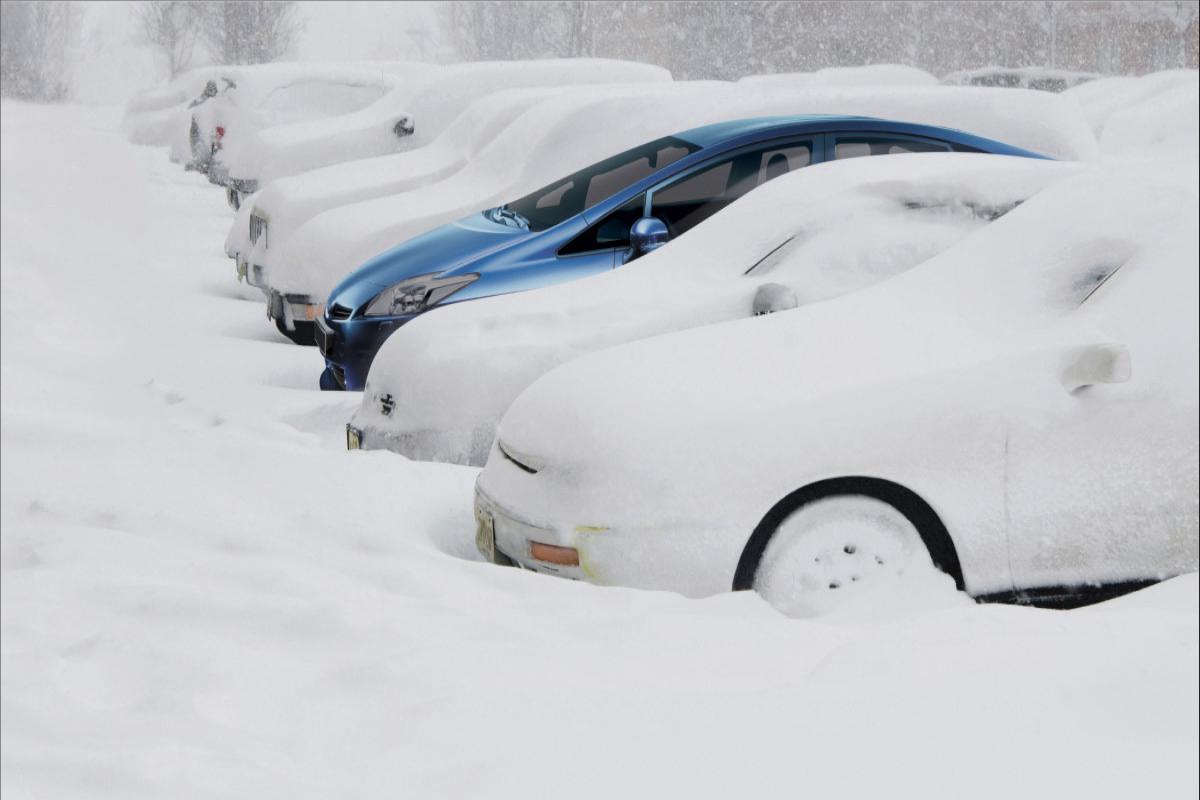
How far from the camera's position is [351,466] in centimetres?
573

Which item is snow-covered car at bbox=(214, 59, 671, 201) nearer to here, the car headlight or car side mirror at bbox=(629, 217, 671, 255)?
the car headlight

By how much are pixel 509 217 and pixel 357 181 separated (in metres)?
3.54

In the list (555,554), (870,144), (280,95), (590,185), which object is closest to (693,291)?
(555,554)

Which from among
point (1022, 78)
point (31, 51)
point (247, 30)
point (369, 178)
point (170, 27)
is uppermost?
point (170, 27)

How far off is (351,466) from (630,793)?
303 centimetres

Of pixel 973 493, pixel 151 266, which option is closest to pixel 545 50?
pixel 151 266

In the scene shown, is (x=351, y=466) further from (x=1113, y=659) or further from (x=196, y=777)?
(x=1113, y=659)

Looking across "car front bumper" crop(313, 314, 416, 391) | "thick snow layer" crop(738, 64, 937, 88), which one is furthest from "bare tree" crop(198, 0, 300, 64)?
"car front bumper" crop(313, 314, 416, 391)

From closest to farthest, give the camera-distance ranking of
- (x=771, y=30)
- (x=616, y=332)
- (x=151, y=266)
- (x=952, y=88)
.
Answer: (x=616, y=332) → (x=952, y=88) → (x=151, y=266) → (x=771, y=30)

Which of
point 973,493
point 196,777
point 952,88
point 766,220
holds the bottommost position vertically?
point 196,777

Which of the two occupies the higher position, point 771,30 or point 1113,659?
point 771,30

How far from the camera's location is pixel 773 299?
5.74m

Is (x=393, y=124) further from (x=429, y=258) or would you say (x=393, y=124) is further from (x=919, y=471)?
(x=919, y=471)

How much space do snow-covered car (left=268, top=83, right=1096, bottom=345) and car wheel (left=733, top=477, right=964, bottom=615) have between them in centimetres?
459
